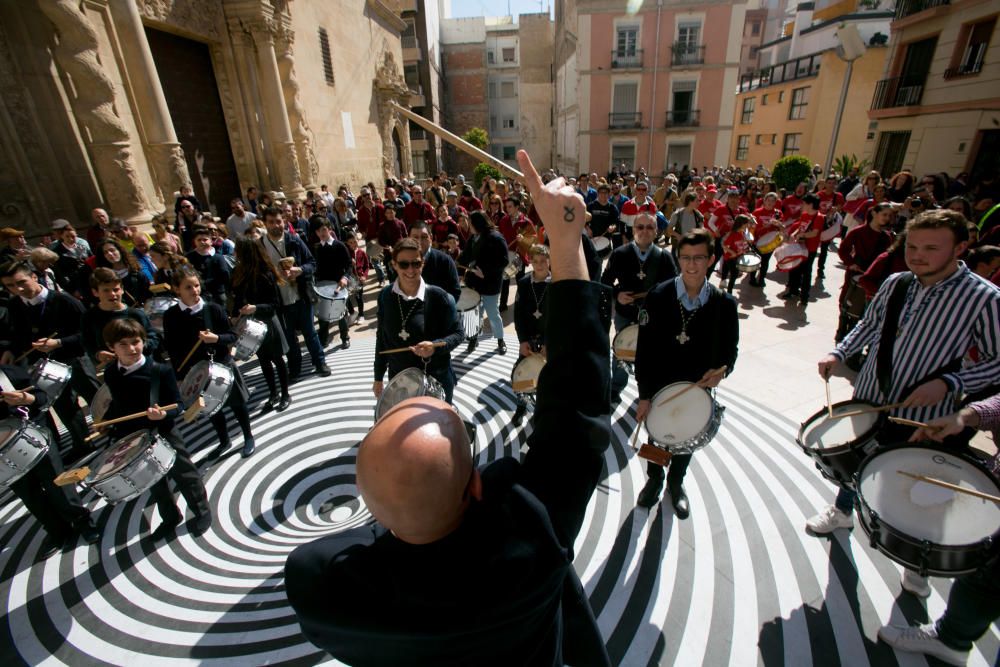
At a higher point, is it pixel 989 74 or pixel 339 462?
pixel 989 74

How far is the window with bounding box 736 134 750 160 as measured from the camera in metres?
31.5

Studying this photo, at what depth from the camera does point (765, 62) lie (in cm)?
3469

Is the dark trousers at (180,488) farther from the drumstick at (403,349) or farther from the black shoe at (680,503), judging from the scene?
the black shoe at (680,503)

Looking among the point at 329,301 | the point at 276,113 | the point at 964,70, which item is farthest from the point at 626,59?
the point at 329,301

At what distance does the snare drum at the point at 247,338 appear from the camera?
15.4 feet

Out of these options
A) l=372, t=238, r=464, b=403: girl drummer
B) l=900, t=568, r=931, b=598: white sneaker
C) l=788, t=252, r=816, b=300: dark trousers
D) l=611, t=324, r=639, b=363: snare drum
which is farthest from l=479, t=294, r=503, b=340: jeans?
l=788, t=252, r=816, b=300: dark trousers

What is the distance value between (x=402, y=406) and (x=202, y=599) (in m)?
3.25

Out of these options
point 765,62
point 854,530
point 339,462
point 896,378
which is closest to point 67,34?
point 339,462

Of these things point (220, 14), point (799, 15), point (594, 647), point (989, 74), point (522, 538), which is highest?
point (799, 15)

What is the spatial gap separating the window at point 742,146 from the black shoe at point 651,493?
35.1 metres

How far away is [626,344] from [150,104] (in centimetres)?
1036

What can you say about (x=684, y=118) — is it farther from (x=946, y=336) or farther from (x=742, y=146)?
(x=946, y=336)

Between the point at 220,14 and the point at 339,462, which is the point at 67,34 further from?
the point at 339,462

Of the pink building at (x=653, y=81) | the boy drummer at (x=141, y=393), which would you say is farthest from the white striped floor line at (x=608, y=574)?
the pink building at (x=653, y=81)
